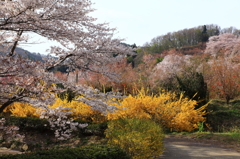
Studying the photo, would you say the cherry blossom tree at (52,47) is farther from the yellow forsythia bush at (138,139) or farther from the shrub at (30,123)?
the shrub at (30,123)

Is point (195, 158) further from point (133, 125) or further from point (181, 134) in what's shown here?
point (181, 134)

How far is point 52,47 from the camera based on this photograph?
16.9 feet

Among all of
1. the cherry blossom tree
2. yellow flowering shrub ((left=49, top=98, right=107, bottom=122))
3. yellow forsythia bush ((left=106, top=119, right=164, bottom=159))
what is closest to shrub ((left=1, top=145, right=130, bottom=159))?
yellow forsythia bush ((left=106, top=119, right=164, bottom=159))

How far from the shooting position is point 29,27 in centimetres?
373

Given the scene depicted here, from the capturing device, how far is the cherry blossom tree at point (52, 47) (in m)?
3.26

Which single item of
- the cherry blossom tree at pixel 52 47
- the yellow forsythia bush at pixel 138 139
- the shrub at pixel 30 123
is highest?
the cherry blossom tree at pixel 52 47

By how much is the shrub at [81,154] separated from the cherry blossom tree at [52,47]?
0.94m

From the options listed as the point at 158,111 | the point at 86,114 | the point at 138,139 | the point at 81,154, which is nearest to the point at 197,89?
the point at 158,111

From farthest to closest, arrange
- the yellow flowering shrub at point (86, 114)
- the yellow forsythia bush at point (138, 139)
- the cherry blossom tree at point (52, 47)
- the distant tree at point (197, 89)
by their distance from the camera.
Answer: the distant tree at point (197, 89) < the yellow flowering shrub at point (86, 114) < the yellow forsythia bush at point (138, 139) < the cherry blossom tree at point (52, 47)

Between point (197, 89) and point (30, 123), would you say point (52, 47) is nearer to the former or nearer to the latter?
point (30, 123)

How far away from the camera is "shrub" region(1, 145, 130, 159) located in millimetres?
3396

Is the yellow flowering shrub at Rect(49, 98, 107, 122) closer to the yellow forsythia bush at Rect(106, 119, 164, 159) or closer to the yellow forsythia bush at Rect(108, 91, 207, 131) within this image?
the yellow forsythia bush at Rect(108, 91, 207, 131)

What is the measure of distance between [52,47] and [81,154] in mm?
2656

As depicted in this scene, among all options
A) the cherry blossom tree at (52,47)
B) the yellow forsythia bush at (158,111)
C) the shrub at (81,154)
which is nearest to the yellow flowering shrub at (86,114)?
the yellow forsythia bush at (158,111)
